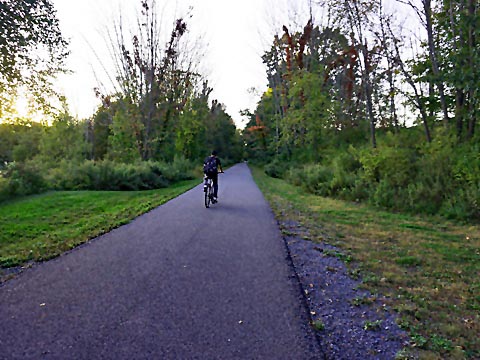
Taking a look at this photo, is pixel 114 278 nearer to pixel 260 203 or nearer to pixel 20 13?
pixel 260 203

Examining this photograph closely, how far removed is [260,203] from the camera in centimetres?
1280

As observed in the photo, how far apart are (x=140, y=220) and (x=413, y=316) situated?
24.2 ft

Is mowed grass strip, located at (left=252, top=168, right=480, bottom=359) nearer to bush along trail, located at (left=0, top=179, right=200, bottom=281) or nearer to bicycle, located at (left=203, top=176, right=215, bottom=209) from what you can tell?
bicycle, located at (left=203, top=176, right=215, bottom=209)

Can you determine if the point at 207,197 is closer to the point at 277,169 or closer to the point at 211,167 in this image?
the point at 211,167

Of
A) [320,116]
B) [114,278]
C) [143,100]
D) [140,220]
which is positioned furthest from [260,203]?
[143,100]

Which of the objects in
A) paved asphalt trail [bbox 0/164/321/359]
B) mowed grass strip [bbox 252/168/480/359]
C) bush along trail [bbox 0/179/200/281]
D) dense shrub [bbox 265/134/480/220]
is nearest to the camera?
paved asphalt trail [bbox 0/164/321/359]

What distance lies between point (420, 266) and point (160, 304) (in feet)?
14.1

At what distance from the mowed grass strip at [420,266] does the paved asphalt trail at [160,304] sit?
1.19 m

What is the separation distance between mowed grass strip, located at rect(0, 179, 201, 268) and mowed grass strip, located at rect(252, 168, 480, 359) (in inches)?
200

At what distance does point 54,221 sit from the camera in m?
9.51

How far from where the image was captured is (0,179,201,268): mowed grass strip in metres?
6.50

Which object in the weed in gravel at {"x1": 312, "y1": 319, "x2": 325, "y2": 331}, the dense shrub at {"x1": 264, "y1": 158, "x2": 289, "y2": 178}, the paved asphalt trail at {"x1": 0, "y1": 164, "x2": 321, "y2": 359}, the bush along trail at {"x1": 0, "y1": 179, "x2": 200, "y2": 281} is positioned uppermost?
the dense shrub at {"x1": 264, "y1": 158, "x2": 289, "y2": 178}

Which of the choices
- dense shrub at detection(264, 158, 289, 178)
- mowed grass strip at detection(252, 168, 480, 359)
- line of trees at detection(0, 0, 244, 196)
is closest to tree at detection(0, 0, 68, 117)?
line of trees at detection(0, 0, 244, 196)

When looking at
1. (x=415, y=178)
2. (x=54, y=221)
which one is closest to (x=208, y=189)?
(x=54, y=221)
